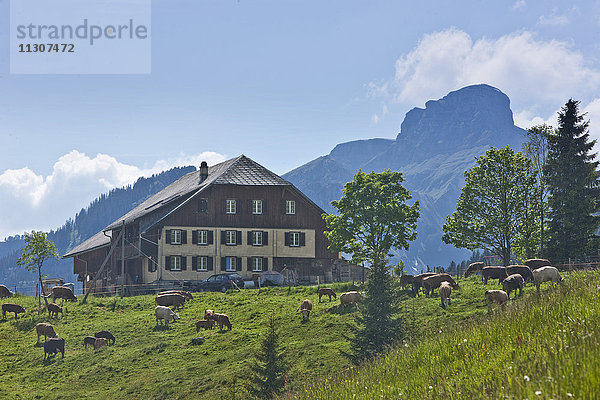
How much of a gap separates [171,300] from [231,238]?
25.5 metres

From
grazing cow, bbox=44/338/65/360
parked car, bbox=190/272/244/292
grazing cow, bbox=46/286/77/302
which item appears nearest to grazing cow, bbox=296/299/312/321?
grazing cow, bbox=44/338/65/360

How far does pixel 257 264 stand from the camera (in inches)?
2827

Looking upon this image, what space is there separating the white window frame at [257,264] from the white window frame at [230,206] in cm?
595

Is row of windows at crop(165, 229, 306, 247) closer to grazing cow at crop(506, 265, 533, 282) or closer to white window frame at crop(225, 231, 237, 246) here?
white window frame at crop(225, 231, 237, 246)

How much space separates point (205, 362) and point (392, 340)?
11342 millimetres

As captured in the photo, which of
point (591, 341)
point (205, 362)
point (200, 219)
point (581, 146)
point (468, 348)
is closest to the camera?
point (591, 341)

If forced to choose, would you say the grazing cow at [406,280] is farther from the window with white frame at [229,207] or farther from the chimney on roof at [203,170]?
the chimney on roof at [203,170]

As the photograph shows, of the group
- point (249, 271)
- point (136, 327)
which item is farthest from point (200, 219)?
point (136, 327)

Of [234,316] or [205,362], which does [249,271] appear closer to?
[234,316]

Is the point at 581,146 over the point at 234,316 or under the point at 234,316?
over

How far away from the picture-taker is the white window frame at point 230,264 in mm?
70562

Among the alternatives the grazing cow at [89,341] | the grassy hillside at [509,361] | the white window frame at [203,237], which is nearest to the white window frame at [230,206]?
the white window frame at [203,237]

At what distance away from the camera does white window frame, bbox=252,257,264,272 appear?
7150cm

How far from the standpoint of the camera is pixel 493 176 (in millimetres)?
60938
